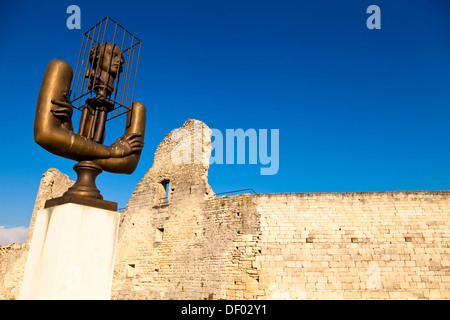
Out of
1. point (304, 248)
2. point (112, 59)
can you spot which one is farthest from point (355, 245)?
point (112, 59)

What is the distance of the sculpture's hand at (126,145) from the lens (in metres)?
4.00

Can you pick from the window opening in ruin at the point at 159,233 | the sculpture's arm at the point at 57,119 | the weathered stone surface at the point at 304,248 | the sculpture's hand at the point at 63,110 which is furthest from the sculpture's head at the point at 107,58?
the window opening in ruin at the point at 159,233

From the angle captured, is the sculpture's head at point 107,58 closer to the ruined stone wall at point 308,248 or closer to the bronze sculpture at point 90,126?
the bronze sculpture at point 90,126

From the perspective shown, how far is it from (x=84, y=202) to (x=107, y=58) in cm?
194

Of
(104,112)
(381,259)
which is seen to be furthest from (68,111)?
(381,259)

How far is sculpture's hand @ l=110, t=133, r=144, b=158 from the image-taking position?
157 inches

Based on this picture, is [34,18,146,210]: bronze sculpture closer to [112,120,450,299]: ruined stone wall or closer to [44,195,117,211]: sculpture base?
[44,195,117,211]: sculpture base

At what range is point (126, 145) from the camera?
4125mm

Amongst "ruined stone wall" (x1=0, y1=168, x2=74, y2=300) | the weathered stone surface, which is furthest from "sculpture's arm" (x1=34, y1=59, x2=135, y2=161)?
"ruined stone wall" (x1=0, y1=168, x2=74, y2=300)

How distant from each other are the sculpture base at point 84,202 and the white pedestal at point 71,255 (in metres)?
0.06
